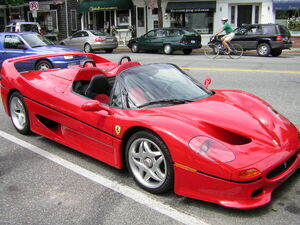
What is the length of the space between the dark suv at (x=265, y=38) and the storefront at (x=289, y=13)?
7.05m

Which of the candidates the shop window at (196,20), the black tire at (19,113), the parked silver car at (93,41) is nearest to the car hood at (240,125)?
the black tire at (19,113)

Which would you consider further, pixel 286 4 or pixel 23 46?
pixel 286 4

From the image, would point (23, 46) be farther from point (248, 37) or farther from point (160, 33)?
point (248, 37)

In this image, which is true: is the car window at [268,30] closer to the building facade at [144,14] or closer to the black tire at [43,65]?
the building facade at [144,14]

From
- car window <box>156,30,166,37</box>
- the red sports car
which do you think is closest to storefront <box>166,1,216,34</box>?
car window <box>156,30,166,37</box>

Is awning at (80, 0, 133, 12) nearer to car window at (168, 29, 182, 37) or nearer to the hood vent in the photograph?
car window at (168, 29, 182, 37)

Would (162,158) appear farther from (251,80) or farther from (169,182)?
(251,80)

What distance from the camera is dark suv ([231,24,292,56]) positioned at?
1741 centimetres

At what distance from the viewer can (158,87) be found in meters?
4.17

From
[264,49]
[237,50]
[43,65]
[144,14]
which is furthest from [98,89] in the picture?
[144,14]

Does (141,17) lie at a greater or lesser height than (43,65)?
greater

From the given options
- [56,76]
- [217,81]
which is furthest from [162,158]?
[217,81]

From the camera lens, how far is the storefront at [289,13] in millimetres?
24062

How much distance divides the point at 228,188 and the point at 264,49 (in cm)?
1600
